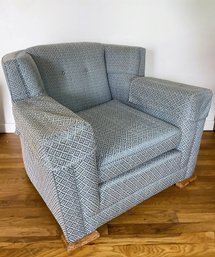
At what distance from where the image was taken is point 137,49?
1646 millimetres

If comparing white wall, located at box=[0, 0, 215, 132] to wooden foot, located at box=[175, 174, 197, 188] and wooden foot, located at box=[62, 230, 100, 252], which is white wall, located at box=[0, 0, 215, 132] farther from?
wooden foot, located at box=[62, 230, 100, 252]

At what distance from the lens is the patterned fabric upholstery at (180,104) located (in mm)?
1281

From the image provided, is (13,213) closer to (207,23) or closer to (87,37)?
(87,37)

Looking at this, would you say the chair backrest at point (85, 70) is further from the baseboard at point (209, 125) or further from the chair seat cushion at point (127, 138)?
the baseboard at point (209, 125)

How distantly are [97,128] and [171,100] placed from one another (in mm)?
436

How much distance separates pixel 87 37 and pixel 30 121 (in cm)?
114

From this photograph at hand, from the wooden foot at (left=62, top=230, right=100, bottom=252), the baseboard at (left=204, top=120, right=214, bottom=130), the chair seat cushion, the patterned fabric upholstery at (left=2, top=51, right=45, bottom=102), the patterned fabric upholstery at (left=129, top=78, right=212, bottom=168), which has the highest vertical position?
the patterned fabric upholstery at (left=2, top=51, right=45, bottom=102)

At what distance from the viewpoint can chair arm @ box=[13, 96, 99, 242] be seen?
2.87 ft

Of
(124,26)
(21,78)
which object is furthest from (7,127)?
(124,26)

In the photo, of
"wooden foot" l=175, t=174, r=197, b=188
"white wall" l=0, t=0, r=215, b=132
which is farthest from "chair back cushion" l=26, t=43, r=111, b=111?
"wooden foot" l=175, t=174, r=197, b=188

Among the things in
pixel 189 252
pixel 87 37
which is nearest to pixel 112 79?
pixel 87 37

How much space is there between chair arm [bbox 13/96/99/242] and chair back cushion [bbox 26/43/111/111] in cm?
38

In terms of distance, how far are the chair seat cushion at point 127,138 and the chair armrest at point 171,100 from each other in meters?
0.05

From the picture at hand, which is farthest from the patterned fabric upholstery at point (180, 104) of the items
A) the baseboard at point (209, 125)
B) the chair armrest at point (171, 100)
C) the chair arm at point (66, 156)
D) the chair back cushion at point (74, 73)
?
the baseboard at point (209, 125)
